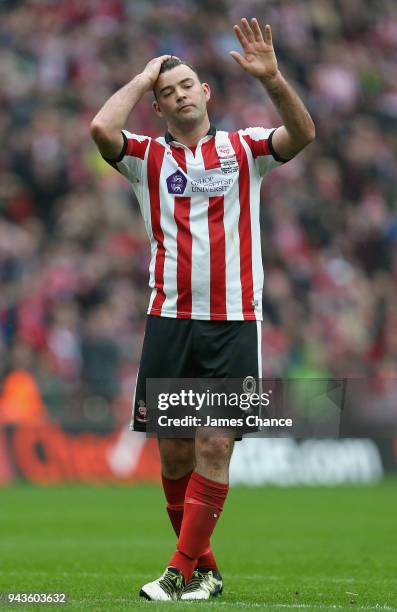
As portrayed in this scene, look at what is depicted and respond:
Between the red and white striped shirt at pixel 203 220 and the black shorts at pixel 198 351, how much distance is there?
5 cm

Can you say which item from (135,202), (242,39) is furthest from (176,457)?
(135,202)

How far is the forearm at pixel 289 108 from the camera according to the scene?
233 inches

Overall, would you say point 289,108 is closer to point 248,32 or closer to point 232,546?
point 248,32

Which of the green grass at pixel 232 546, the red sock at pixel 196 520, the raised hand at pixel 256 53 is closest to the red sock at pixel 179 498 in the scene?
the green grass at pixel 232 546

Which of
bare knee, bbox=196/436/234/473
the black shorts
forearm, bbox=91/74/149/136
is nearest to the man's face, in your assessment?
forearm, bbox=91/74/149/136

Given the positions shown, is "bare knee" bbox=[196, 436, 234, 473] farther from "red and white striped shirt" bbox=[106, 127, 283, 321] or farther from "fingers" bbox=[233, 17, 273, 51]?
"fingers" bbox=[233, 17, 273, 51]

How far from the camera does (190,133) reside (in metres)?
6.20

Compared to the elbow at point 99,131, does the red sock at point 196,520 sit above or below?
below

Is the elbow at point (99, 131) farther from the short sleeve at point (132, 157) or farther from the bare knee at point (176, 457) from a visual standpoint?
the bare knee at point (176, 457)

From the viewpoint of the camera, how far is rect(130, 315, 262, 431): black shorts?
19.8 feet

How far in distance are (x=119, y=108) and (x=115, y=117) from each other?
0.05m

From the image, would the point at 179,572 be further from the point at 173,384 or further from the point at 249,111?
the point at 249,111

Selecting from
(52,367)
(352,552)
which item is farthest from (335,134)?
(352,552)

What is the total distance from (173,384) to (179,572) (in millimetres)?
843
